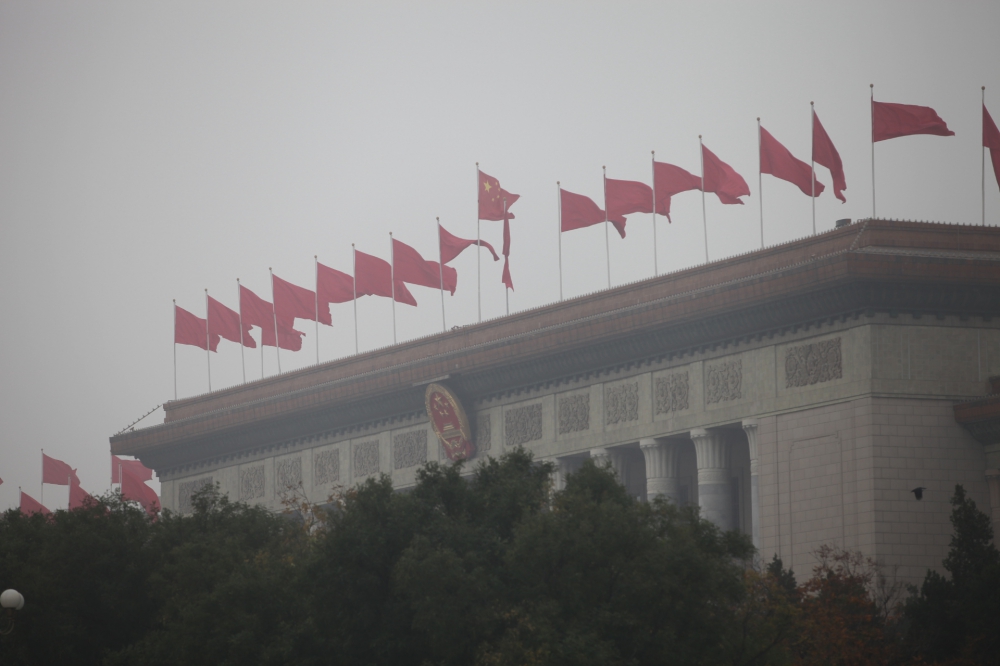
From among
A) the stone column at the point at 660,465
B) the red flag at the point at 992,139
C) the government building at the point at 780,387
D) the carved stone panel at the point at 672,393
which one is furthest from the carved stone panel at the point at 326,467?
the red flag at the point at 992,139

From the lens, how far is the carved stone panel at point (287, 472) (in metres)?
61.9

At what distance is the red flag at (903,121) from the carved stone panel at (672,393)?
8996 mm

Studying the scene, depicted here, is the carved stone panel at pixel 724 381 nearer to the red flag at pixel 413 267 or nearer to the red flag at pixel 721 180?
the red flag at pixel 721 180

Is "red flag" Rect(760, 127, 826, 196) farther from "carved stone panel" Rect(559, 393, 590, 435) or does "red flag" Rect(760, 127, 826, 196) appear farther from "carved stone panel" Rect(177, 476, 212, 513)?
"carved stone panel" Rect(177, 476, 212, 513)

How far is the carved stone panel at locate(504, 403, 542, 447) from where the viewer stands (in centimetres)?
5197

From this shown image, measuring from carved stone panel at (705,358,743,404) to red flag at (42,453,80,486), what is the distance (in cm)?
4074

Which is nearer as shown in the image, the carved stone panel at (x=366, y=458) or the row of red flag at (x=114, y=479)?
the carved stone panel at (x=366, y=458)

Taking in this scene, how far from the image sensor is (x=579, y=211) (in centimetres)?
5038

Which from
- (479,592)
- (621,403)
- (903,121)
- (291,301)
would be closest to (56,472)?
(291,301)

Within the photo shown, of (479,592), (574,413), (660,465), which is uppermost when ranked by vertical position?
(574,413)

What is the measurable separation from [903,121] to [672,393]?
1020 centimetres

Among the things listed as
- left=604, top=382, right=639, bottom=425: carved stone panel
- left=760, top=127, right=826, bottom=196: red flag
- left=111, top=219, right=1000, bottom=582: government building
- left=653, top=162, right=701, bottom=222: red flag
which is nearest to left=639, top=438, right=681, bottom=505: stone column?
left=111, top=219, right=1000, bottom=582: government building

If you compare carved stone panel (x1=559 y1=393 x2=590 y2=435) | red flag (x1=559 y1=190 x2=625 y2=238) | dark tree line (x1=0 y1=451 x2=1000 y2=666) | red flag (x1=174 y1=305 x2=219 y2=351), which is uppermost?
red flag (x1=559 y1=190 x2=625 y2=238)

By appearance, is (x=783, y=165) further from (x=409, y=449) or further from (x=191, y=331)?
(x=191, y=331)
